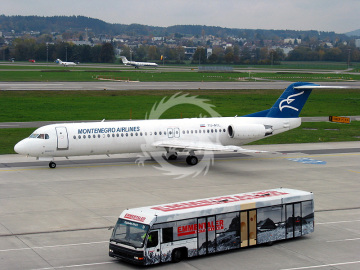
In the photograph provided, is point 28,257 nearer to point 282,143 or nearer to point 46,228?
point 46,228

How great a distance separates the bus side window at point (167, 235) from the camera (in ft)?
73.5

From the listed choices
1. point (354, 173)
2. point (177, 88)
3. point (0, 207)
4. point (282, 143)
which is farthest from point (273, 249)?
point (177, 88)

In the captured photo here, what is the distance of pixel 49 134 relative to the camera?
41625 mm

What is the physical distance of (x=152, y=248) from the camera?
2211cm

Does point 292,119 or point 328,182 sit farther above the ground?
point 292,119

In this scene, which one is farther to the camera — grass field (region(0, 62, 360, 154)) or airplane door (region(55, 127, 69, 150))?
grass field (region(0, 62, 360, 154))

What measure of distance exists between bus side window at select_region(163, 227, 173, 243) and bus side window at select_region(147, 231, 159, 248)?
356 mm

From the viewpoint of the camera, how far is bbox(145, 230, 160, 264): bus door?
864 inches

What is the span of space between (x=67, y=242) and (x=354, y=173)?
2437cm

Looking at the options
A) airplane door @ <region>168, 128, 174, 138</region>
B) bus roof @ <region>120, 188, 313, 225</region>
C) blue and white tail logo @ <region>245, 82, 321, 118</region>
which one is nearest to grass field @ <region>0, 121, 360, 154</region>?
blue and white tail logo @ <region>245, 82, 321, 118</region>

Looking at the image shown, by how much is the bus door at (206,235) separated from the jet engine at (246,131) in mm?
22949

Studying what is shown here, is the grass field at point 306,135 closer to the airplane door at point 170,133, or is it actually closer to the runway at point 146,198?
the runway at point 146,198

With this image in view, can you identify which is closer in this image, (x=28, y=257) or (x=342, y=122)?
(x=28, y=257)

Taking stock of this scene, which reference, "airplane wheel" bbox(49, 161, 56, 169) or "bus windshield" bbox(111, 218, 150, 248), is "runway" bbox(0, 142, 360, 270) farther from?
"bus windshield" bbox(111, 218, 150, 248)
